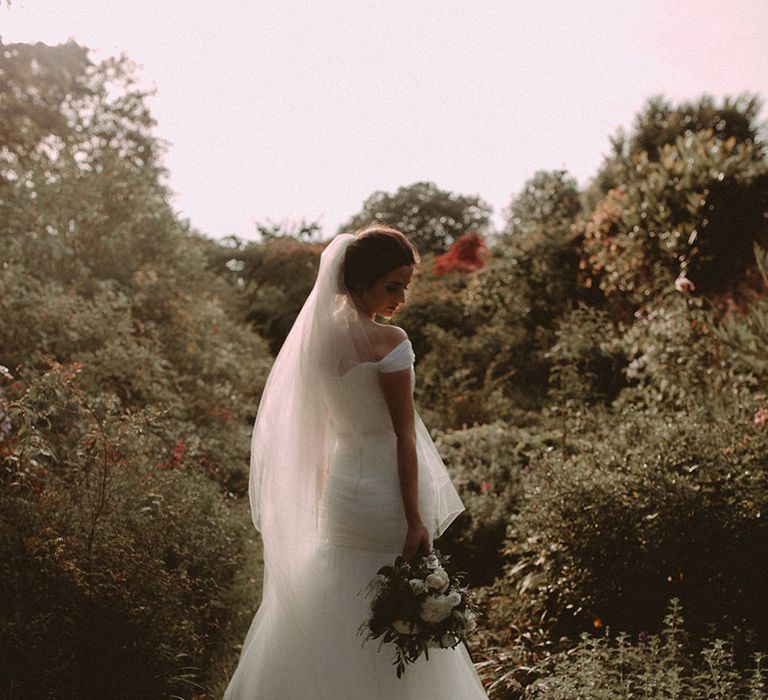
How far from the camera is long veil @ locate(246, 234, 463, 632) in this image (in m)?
2.65

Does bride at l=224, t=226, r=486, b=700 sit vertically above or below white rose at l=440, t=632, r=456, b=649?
above

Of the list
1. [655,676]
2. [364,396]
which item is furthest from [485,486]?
[364,396]

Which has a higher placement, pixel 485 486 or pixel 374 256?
pixel 374 256

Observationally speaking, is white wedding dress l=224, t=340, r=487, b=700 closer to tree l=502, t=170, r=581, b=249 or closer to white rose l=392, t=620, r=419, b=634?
white rose l=392, t=620, r=419, b=634

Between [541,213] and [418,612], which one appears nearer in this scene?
[418,612]

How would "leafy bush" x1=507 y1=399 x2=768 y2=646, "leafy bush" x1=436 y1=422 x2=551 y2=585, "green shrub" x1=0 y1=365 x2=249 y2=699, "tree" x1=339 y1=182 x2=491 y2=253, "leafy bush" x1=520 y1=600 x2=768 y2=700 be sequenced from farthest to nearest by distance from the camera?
"tree" x1=339 y1=182 x2=491 y2=253, "leafy bush" x1=436 y1=422 x2=551 y2=585, "leafy bush" x1=507 y1=399 x2=768 y2=646, "green shrub" x1=0 y1=365 x2=249 y2=699, "leafy bush" x1=520 y1=600 x2=768 y2=700

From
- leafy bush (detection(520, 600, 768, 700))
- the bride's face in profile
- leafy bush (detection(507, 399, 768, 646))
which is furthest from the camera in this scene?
leafy bush (detection(507, 399, 768, 646))

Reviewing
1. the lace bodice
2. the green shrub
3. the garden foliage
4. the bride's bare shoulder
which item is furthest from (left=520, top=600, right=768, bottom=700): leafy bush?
the green shrub

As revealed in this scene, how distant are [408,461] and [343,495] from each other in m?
0.29

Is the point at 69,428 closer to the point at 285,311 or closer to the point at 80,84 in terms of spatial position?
the point at 80,84

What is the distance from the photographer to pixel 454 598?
92.4 inches

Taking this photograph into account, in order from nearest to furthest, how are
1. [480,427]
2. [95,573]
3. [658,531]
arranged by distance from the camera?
[95,573] < [658,531] < [480,427]

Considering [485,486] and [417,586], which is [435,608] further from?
[485,486]

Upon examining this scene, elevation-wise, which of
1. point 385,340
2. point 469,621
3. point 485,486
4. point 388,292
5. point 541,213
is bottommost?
point 485,486
